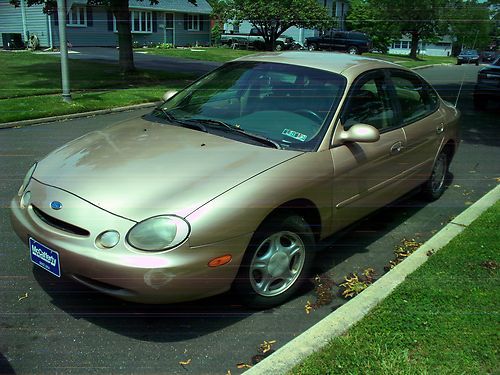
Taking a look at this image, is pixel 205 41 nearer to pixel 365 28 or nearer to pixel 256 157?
pixel 365 28

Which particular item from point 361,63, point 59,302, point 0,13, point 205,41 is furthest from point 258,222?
point 205,41

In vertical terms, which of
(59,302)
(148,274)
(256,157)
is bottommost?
(59,302)

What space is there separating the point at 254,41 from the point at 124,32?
2442 centimetres

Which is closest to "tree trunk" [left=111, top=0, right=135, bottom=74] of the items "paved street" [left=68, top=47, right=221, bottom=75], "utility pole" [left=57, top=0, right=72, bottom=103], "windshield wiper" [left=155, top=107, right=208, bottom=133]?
"paved street" [left=68, top=47, right=221, bottom=75]

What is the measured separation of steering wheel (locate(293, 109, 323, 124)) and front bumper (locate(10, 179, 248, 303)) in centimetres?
113

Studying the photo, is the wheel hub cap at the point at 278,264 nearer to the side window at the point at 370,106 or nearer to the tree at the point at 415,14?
the side window at the point at 370,106

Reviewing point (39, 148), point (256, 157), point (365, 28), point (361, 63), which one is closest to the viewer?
point (256, 157)

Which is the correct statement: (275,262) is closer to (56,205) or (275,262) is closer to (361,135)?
(361,135)

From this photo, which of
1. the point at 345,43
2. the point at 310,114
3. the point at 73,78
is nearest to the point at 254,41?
the point at 345,43

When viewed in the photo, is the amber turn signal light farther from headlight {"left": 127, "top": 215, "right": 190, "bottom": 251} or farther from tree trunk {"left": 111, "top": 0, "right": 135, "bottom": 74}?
tree trunk {"left": 111, "top": 0, "right": 135, "bottom": 74}

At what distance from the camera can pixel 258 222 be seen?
2.79 m

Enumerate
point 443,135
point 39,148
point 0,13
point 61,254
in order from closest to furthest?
point 61,254 → point 443,135 → point 39,148 → point 0,13

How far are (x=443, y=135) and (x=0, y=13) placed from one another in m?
30.8

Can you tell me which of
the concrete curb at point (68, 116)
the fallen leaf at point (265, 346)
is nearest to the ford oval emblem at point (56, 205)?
the fallen leaf at point (265, 346)
